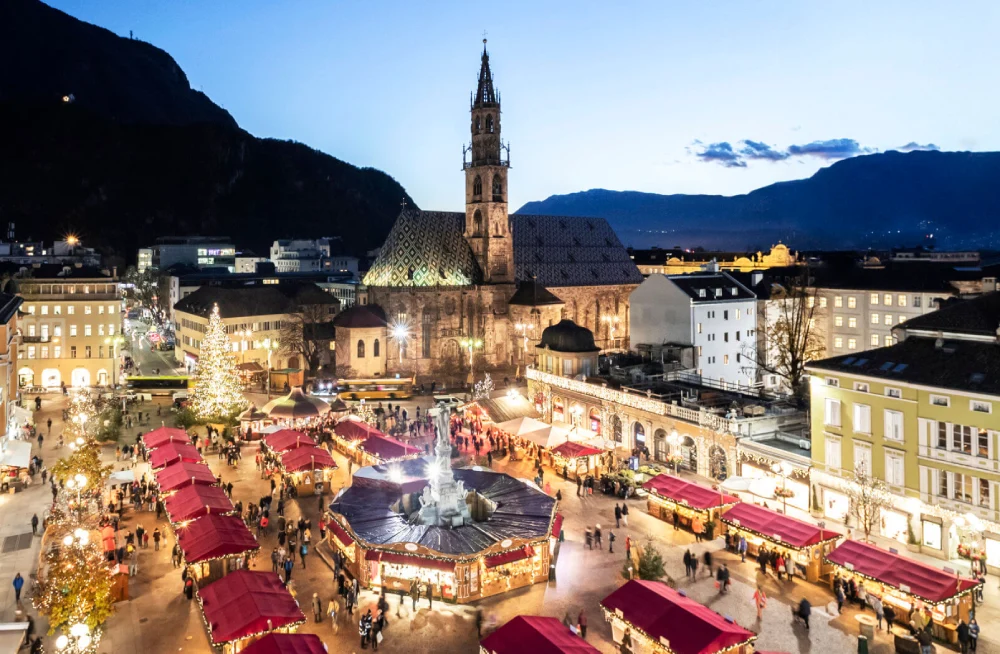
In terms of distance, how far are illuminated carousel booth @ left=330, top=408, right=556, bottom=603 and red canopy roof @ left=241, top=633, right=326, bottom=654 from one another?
686 cm

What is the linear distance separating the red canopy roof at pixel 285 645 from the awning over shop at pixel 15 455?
1019 inches

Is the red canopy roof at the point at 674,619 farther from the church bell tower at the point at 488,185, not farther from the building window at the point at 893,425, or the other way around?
the church bell tower at the point at 488,185

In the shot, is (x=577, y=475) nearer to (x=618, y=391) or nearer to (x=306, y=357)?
(x=618, y=391)

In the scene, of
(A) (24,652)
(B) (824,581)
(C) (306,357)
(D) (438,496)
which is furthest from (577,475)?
(C) (306,357)

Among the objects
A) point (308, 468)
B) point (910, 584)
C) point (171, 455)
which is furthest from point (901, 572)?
point (171, 455)

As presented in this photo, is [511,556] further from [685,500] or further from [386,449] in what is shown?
[386,449]

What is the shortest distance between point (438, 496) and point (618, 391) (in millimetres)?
19063

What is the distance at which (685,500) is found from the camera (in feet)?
104

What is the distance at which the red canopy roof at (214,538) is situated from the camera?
84.0 feet

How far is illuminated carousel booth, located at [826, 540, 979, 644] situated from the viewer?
72.0ft

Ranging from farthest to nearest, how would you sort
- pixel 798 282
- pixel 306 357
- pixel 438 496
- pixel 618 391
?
pixel 306 357 → pixel 798 282 → pixel 618 391 → pixel 438 496

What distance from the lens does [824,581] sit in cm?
2656

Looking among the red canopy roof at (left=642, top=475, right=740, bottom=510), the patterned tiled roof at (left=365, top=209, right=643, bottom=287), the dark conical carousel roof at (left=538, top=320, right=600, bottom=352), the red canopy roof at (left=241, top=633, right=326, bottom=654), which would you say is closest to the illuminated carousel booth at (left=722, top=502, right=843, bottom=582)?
the red canopy roof at (left=642, top=475, right=740, bottom=510)

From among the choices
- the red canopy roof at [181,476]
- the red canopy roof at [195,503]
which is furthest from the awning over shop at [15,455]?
the red canopy roof at [195,503]
